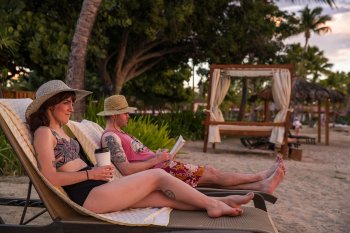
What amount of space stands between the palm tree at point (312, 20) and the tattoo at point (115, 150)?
55956 millimetres

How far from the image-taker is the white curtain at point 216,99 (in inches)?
512

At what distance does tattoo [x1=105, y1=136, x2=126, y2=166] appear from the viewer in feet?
12.2

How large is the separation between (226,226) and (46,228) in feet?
3.13

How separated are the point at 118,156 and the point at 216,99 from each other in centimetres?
1020

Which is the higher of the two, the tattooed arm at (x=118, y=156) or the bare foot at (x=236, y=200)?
the tattooed arm at (x=118, y=156)

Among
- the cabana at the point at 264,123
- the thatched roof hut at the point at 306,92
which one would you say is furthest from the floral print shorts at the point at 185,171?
the thatched roof hut at the point at 306,92

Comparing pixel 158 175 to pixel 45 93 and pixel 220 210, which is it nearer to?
pixel 220 210

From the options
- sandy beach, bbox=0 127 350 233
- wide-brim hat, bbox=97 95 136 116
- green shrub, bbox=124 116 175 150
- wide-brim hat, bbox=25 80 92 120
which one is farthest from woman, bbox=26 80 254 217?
green shrub, bbox=124 116 175 150

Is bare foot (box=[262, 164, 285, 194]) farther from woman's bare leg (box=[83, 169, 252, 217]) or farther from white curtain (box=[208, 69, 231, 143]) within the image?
white curtain (box=[208, 69, 231, 143])

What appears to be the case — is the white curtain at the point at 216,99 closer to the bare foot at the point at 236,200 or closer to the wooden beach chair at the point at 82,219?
the bare foot at the point at 236,200

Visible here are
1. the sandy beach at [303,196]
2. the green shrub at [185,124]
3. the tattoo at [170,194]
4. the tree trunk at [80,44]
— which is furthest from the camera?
the green shrub at [185,124]

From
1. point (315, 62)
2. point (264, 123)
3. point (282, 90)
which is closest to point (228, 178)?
point (264, 123)

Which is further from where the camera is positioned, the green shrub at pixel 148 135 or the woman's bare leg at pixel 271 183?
the green shrub at pixel 148 135

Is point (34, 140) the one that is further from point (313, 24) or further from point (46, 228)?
point (313, 24)
